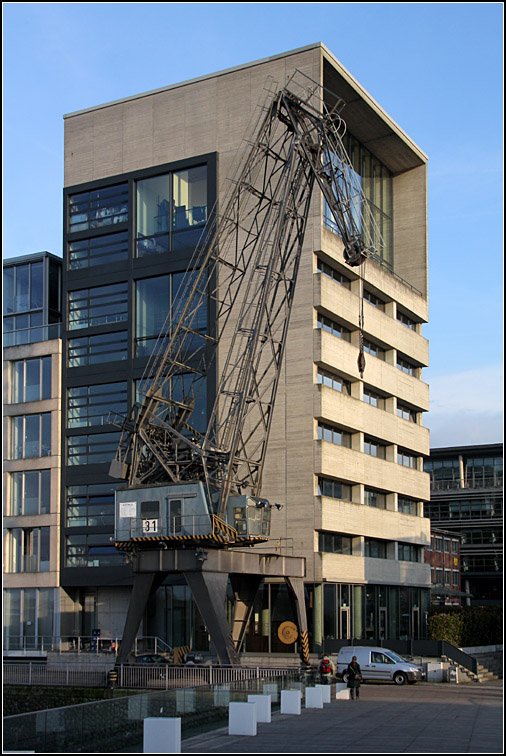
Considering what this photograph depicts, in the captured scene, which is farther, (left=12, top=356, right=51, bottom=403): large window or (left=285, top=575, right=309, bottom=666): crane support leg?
(left=12, top=356, right=51, bottom=403): large window

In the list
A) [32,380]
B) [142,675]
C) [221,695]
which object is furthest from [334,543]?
[221,695]

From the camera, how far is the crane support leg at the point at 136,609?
149 ft

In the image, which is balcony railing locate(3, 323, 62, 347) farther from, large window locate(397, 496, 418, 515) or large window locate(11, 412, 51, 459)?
large window locate(397, 496, 418, 515)

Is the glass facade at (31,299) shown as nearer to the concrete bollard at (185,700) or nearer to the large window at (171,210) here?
the large window at (171,210)

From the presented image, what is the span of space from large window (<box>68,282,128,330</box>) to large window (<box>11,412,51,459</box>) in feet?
19.9

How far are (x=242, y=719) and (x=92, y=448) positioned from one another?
36694 millimetres

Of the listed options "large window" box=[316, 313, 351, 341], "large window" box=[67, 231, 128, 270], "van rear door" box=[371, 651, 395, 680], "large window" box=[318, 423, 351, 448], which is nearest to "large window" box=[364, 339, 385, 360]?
"large window" box=[316, 313, 351, 341]

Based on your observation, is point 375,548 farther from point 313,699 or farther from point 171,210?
point 313,699

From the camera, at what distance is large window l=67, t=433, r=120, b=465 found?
61875 millimetres

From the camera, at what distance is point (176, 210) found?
62219mm

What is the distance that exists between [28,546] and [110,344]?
13.2m

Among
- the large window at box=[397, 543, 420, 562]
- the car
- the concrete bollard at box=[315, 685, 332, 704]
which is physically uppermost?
the large window at box=[397, 543, 420, 562]

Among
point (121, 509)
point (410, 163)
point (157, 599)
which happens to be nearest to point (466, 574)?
point (410, 163)

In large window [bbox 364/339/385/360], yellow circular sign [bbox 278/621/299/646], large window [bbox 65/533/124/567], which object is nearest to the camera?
yellow circular sign [bbox 278/621/299/646]
